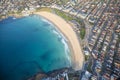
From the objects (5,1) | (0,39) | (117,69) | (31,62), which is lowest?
(117,69)

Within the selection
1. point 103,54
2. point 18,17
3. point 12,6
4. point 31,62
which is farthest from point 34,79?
point 12,6

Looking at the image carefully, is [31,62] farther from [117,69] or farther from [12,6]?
[12,6]

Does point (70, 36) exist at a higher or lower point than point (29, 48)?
higher

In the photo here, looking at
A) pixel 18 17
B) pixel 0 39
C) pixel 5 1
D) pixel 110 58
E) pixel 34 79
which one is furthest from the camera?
pixel 5 1

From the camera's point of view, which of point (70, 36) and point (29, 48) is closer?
point (29, 48)
